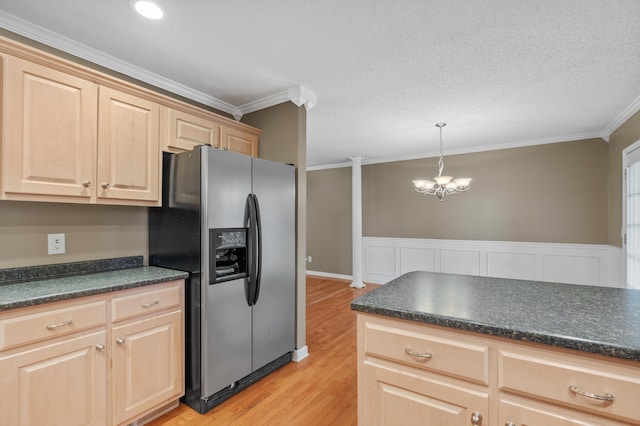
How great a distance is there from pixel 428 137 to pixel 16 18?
4.18 m

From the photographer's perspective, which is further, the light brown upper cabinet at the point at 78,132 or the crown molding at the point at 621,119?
the crown molding at the point at 621,119

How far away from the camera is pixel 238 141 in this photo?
2.75 meters

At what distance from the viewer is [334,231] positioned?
6277mm

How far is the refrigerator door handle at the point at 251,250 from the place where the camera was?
2.23 m

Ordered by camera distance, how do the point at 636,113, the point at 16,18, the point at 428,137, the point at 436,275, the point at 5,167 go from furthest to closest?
the point at 428,137 < the point at 636,113 < the point at 436,275 < the point at 16,18 < the point at 5,167

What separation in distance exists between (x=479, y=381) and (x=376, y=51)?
202cm

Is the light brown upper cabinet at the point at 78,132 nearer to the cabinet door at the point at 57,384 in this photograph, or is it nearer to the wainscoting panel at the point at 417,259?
the cabinet door at the point at 57,384

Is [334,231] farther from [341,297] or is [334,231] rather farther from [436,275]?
[436,275]

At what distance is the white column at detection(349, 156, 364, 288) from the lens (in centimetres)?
555

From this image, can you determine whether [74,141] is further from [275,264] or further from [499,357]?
[499,357]

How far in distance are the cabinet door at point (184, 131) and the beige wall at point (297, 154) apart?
0.58m

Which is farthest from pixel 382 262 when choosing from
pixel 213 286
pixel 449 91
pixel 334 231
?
pixel 213 286

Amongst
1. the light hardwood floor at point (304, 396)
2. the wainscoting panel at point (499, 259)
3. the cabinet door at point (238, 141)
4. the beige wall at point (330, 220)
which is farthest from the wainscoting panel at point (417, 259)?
the cabinet door at point (238, 141)

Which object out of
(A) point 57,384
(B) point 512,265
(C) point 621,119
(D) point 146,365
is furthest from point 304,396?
(C) point 621,119
